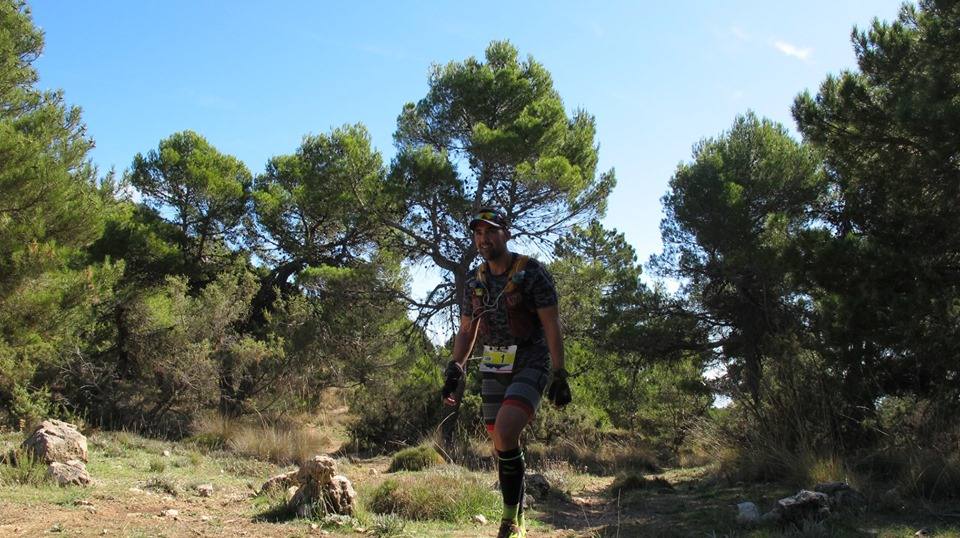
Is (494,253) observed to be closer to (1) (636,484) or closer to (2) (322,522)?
(2) (322,522)

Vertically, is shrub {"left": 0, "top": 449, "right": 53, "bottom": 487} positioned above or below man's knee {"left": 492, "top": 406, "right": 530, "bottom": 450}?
below

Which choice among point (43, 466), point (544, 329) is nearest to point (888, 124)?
point (544, 329)

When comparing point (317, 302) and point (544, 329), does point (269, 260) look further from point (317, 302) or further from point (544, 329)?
point (544, 329)

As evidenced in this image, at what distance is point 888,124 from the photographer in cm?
895

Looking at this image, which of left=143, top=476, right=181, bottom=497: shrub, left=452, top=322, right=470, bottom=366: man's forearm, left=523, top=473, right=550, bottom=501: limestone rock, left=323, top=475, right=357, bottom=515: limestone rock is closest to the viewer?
left=452, top=322, right=470, bottom=366: man's forearm

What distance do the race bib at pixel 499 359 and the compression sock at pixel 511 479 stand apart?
477mm

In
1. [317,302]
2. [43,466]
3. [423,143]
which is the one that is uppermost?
[423,143]

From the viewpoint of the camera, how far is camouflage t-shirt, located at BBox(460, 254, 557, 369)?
4191 millimetres

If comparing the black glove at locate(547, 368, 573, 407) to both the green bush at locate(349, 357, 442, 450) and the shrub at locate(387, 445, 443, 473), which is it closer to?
the shrub at locate(387, 445, 443, 473)

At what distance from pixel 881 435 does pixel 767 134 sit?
11479 millimetres

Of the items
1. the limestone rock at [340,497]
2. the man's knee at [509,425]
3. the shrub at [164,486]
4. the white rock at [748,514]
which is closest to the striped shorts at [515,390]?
the man's knee at [509,425]

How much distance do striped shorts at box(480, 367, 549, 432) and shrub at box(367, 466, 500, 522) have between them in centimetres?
157

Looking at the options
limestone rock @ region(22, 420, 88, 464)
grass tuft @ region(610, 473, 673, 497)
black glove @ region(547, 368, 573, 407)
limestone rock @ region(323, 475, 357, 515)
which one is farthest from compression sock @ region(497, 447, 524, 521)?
limestone rock @ region(22, 420, 88, 464)

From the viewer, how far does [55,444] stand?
7.17 m
